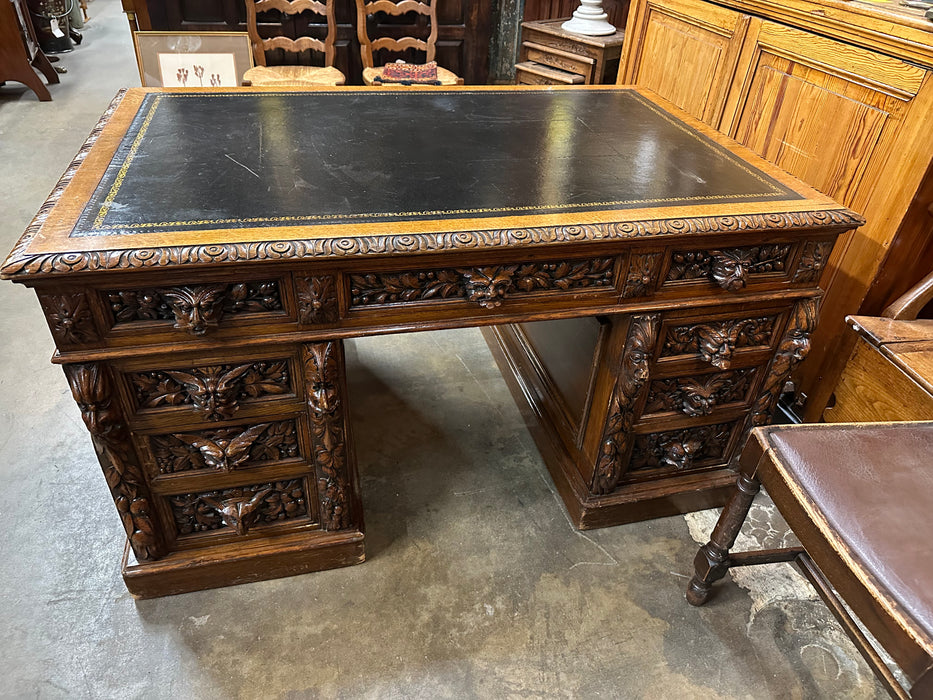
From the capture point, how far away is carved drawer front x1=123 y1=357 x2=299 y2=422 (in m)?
1.26

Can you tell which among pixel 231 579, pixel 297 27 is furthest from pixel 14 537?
pixel 297 27

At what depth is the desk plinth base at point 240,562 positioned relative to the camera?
1.52m

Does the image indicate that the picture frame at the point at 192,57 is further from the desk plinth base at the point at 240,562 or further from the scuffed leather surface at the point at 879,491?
the scuffed leather surface at the point at 879,491

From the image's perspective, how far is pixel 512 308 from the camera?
135cm

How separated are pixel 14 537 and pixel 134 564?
0.45 metres

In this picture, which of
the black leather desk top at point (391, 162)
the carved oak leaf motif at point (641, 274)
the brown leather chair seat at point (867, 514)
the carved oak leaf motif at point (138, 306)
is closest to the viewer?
the brown leather chair seat at point (867, 514)

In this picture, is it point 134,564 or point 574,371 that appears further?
point 574,371

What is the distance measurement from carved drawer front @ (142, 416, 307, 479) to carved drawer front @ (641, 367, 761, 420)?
882mm

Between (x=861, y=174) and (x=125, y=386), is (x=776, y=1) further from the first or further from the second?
(x=125, y=386)

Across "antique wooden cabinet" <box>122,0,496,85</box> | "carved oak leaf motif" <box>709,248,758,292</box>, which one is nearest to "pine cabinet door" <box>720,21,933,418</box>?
"carved oak leaf motif" <box>709,248,758,292</box>

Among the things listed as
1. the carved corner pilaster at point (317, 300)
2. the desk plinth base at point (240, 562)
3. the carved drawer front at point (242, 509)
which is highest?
the carved corner pilaster at point (317, 300)

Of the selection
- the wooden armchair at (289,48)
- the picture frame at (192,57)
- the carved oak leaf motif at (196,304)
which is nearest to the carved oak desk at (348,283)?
the carved oak leaf motif at (196,304)

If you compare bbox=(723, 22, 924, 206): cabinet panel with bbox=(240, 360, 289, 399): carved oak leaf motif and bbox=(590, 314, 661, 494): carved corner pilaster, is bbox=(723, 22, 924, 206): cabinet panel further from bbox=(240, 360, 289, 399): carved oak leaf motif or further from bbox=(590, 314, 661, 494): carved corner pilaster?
bbox=(240, 360, 289, 399): carved oak leaf motif

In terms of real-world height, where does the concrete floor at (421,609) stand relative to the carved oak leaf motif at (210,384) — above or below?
below
